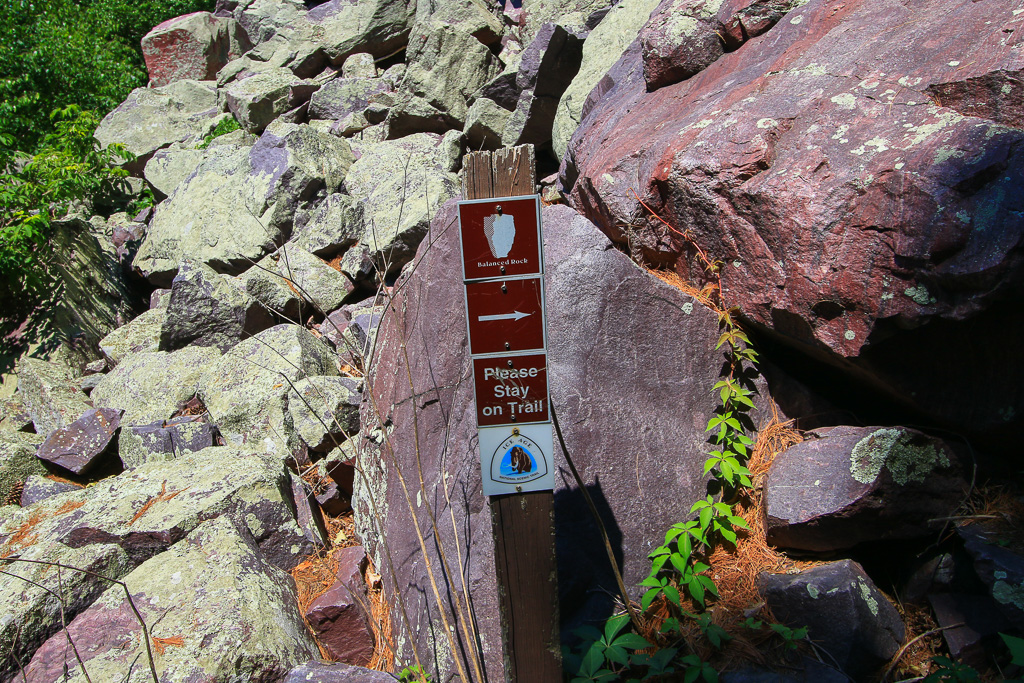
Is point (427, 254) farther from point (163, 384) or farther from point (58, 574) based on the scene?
point (163, 384)

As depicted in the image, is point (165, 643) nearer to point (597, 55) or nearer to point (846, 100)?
point (846, 100)

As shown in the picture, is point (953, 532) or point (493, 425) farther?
point (953, 532)

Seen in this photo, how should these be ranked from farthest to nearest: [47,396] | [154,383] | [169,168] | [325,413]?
[169,168], [47,396], [154,383], [325,413]

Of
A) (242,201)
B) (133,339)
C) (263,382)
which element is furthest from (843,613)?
(242,201)

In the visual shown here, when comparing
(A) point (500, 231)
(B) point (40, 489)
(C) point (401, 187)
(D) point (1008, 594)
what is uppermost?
(C) point (401, 187)

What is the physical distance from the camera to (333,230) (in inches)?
250

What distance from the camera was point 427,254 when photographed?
3.70m

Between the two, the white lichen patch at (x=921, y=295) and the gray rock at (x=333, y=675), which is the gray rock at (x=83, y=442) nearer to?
the gray rock at (x=333, y=675)

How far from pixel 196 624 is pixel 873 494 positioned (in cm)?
303

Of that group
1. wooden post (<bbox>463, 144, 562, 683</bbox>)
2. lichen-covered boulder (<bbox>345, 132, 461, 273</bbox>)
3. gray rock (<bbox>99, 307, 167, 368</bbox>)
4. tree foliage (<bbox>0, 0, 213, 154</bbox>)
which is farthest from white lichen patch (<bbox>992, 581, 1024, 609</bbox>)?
tree foliage (<bbox>0, 0, 213, 154</bbox>)

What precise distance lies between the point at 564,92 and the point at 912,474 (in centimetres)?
479

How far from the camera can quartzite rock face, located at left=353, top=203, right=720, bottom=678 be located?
290cm

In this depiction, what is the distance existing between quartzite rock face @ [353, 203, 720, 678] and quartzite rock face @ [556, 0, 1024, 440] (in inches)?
18.5

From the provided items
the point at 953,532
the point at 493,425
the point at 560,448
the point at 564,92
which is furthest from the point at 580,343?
the point at 564,92
